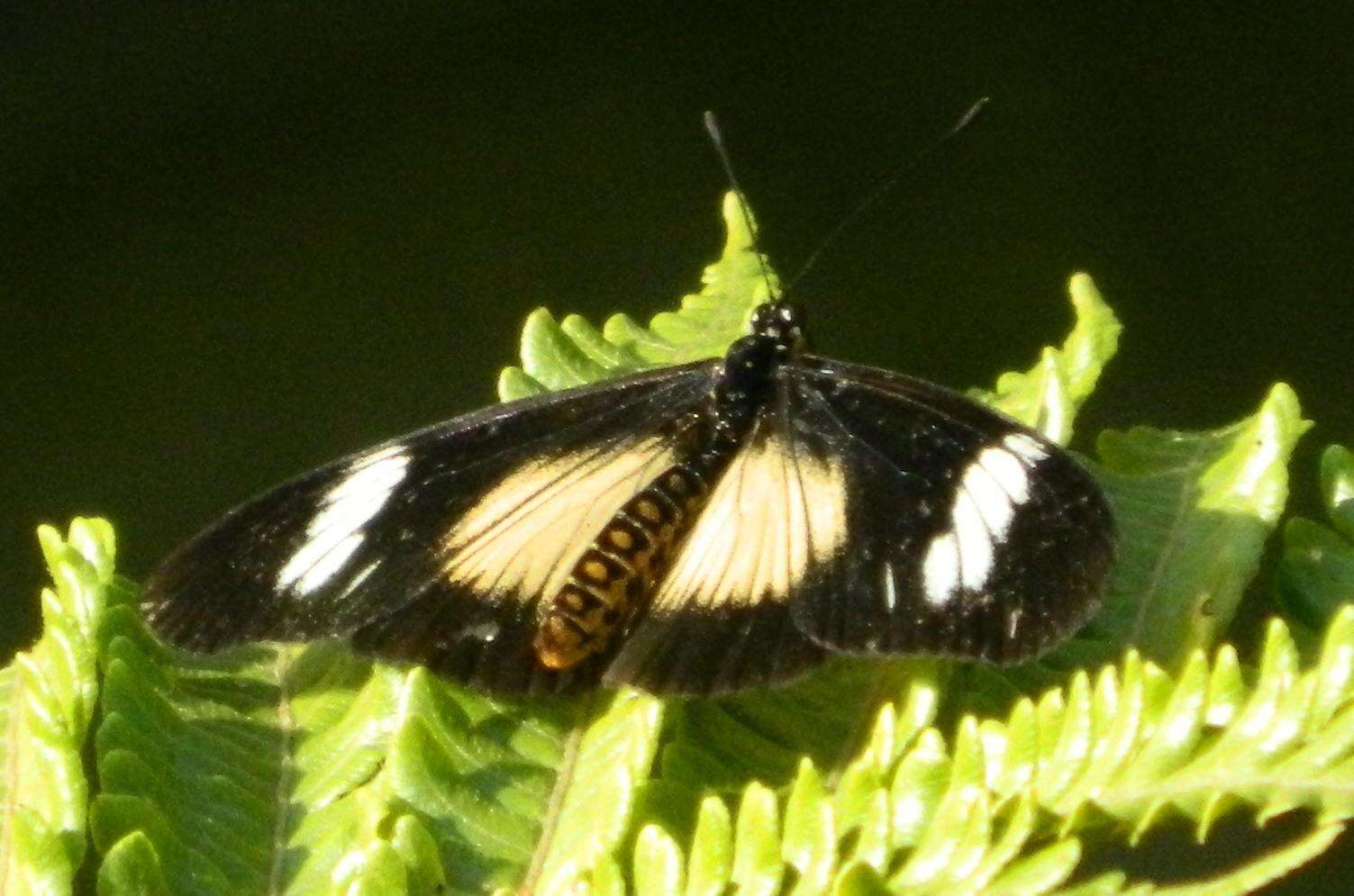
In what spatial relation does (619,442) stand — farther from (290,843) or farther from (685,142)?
(685,142)

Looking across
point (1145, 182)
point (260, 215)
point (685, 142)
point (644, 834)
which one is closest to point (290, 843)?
point (644, 834)

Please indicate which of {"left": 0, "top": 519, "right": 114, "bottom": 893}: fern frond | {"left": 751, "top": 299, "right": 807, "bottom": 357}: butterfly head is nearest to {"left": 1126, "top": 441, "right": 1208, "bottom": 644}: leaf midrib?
{"left": 751, "top": 299, "right": 807, "bottom": 357}: butterfly head

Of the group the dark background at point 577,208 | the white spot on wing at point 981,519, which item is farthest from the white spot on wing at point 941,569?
the dark background at point 577,208

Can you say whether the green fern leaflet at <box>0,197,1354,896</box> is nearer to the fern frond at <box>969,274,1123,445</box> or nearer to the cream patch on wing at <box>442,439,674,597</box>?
the fern frond at <box>969,274,1123,445</box>

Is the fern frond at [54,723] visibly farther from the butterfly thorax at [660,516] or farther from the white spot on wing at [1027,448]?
the white spot on wing at [1027,448]

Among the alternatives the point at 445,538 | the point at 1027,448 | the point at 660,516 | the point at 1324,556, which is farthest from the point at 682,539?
the point at 1324,556
